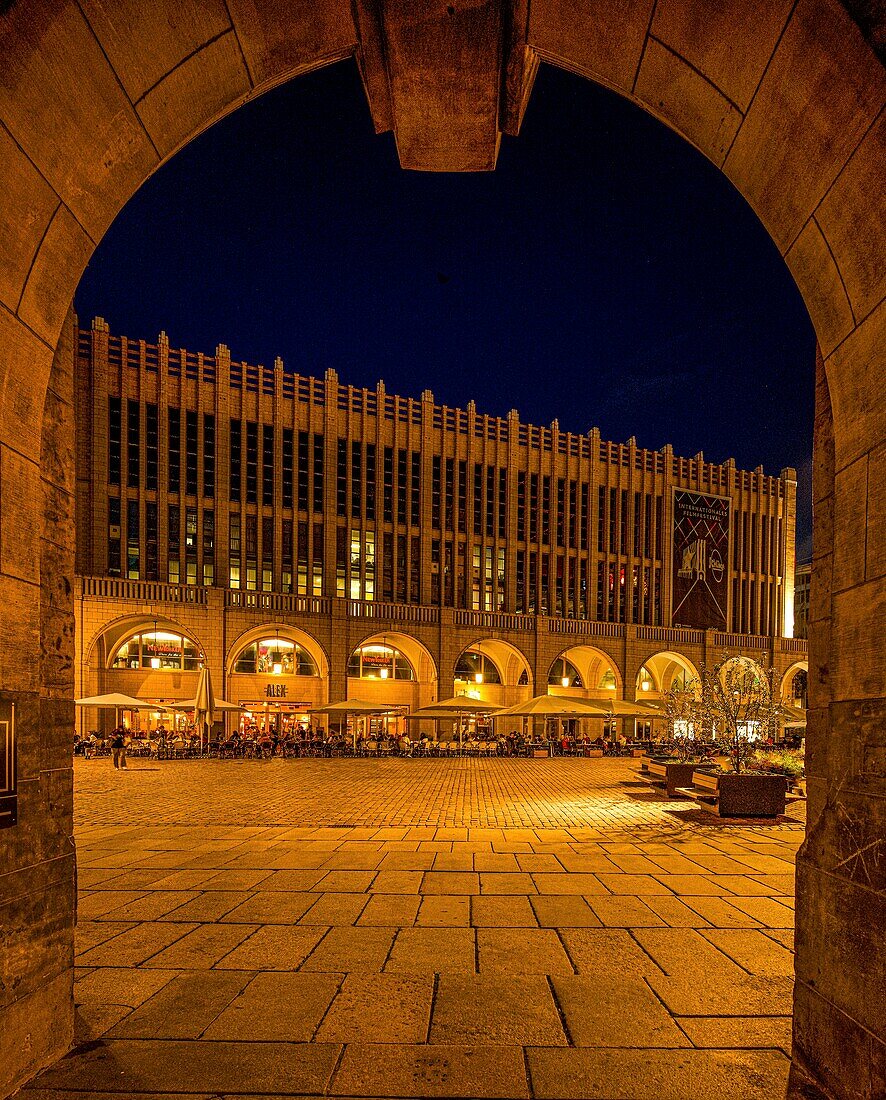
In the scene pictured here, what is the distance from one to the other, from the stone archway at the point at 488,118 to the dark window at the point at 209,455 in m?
30.4

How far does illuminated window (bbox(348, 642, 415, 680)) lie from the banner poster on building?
59.9 ft

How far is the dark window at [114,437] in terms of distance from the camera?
3108 centimetres

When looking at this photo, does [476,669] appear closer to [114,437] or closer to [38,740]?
[114,437]

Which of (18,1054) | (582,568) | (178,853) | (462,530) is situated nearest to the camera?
(18,1054)

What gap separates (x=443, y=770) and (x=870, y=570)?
20.1 m

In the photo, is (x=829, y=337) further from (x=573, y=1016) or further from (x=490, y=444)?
(x=490, y=444)

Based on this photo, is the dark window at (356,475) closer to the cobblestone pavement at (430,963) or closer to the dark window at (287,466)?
the dark window at (287,466)

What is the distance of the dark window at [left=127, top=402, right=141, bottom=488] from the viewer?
31438 millimetres

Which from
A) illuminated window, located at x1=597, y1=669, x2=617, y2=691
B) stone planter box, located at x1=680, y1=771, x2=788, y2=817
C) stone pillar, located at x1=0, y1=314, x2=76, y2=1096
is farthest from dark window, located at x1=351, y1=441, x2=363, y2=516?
stone pillar, located at x1=0, y1=314, x2=76, y2=1096

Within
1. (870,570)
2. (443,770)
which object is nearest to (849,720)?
(870,570)

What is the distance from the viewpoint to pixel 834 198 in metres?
3.15

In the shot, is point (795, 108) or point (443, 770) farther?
point (443, 770)

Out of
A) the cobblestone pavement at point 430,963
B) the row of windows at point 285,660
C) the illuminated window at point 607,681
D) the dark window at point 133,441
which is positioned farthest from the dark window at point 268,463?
the cobblestone pavement at point 430,963

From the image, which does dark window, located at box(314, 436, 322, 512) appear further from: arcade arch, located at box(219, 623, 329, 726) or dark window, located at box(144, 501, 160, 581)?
dark window, located at box(144, 501, 160, 581)
